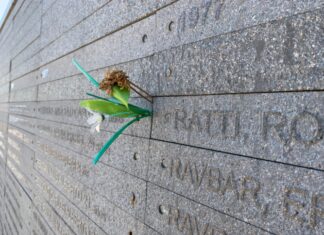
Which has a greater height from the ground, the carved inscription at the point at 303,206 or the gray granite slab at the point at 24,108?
the gray granite slab at the point at 24,108

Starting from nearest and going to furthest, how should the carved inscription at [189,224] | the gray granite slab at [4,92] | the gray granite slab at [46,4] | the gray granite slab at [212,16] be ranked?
the gray granite slab at [212,16] → the carved inscription at [189,224] → the gray granite slab at [46,4] → the gray granite slab at [4,92]

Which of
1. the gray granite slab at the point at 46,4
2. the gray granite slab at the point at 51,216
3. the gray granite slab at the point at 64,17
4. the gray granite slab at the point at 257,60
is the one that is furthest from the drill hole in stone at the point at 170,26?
the gray granite slab at the point at 46,4

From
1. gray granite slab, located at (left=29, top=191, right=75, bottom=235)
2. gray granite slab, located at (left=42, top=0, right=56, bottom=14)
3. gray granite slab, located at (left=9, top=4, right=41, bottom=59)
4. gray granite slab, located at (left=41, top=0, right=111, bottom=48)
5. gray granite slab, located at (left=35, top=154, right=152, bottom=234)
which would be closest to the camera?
gray granite slab, located at (left=35, top=154, right=152, bottom=234)

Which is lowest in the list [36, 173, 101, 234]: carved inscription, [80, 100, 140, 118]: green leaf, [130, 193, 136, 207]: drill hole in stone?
[36, 173, 101, 234]: carved inscription

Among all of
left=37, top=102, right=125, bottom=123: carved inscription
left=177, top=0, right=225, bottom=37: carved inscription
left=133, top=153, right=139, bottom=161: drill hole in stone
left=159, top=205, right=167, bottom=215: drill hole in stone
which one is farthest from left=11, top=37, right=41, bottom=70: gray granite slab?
left=159, top=205, right=167, bottom=215: drill hole in stone

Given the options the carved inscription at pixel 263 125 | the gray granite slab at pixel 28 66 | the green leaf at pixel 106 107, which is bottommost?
the carved inscription at pixel 263 125

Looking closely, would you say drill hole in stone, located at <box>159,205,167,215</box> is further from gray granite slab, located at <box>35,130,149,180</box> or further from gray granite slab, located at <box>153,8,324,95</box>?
gray granite slab, located at <box>153,8,324,95</box>

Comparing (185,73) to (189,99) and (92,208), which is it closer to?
(189,99)

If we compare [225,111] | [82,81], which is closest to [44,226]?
[82,81]

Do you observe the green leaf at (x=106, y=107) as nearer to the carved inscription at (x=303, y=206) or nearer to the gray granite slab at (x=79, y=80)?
the gray granite slab at (x=79, y=80)
